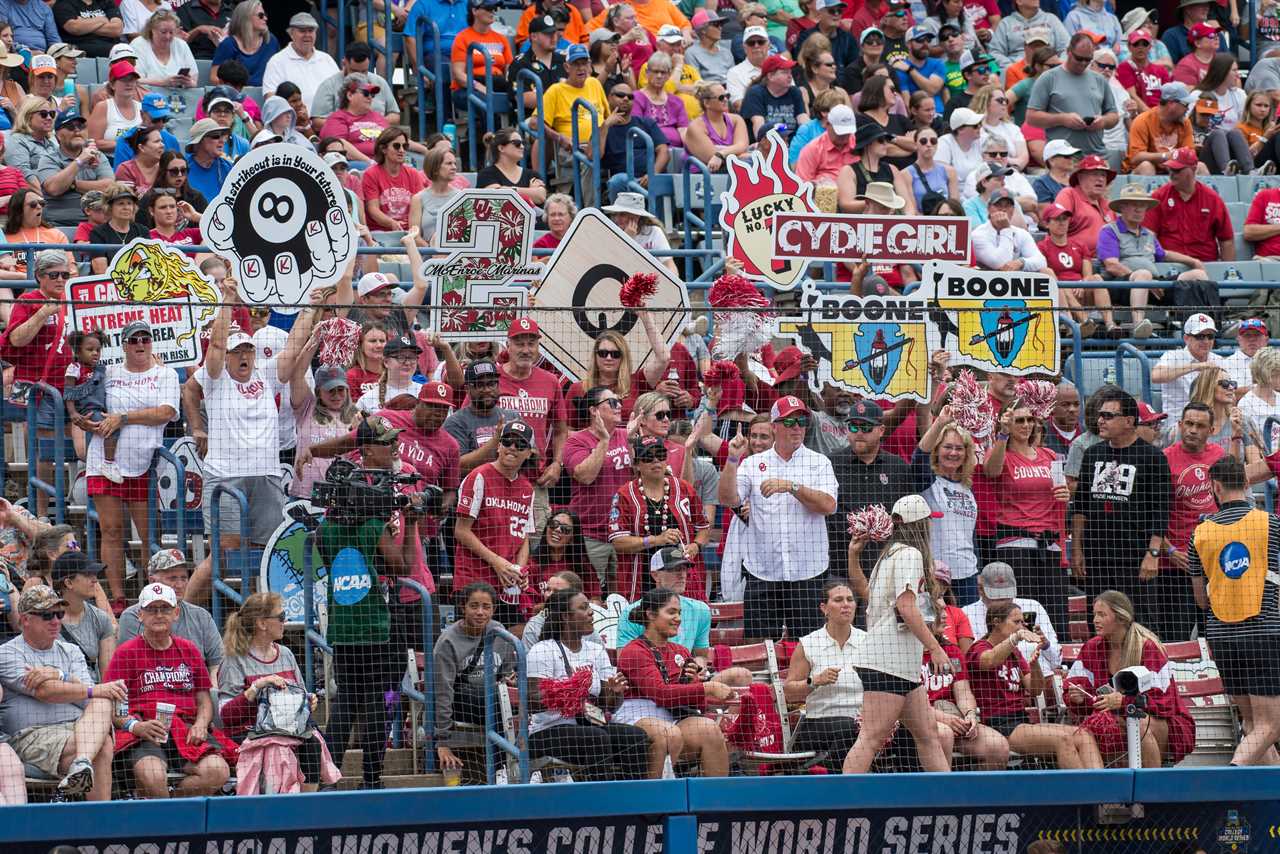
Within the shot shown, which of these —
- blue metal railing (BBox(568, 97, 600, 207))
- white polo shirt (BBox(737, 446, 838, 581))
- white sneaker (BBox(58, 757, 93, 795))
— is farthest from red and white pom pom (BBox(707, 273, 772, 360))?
blue metal railing (BBox(568, 97, 600, 207))

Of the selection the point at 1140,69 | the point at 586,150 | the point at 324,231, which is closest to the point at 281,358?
the point at 324,231

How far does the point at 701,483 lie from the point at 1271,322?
561 cm

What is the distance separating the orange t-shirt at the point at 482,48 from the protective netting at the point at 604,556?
219 inches

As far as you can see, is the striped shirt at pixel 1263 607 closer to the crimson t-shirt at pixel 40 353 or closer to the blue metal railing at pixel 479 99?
the crimson t-shirt at pixel 40 353

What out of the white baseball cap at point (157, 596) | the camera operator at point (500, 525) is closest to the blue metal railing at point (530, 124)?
the camera operator at point (500, 525)

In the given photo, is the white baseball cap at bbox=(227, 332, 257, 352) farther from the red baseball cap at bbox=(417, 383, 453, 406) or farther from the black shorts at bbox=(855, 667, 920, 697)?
the black shorts at bbox=(855, 667, 920, 697)

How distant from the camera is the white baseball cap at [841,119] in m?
15.6

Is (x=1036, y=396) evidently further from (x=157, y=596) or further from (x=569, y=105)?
(x=569, y=105)

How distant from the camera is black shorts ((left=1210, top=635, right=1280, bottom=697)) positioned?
35.8 ft

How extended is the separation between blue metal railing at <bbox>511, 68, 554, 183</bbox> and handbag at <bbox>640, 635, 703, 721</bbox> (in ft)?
20.6

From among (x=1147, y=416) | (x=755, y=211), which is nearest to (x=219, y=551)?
(x=755, y=211)

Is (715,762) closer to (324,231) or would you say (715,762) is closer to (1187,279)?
(324,231)

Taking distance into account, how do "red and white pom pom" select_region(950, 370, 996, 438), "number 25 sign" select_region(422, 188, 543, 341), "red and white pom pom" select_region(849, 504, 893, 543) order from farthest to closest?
"number 25 sign" select_region(422, 188, 543, 341) → "red and white pom pom" select_region(950, 370, 996, 438) → "red and white pom pom" select_region(849, 504, 893, 543)

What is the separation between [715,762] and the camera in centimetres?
1016
